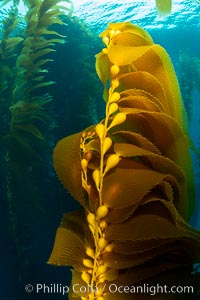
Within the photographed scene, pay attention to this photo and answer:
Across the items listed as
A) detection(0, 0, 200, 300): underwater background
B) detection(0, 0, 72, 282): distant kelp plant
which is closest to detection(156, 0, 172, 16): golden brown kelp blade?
detection(0, 0, 200, 300): underwater background

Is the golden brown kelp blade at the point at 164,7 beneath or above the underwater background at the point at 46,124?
above

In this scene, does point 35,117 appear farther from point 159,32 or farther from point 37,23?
point 159,32

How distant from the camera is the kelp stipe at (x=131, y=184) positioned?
122 centimetres

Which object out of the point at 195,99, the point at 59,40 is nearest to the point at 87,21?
the point at 59,40

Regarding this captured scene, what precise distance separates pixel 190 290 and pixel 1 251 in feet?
3.75

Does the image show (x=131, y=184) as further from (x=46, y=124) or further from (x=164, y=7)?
(x=164, y=7)

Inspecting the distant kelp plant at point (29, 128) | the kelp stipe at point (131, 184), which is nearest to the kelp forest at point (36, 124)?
the distant kelp plant at point (29, 128)

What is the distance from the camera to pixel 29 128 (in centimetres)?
191

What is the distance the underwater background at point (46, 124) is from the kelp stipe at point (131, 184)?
463mm

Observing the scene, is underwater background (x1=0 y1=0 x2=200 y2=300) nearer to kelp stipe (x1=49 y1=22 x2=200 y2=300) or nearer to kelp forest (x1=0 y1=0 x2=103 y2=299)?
kelp forest (x1=0 y1=0 x2=103 y2=299)

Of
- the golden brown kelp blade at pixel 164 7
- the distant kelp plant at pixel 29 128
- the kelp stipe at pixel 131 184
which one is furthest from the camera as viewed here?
the distant kelp plant at pixel 29 128

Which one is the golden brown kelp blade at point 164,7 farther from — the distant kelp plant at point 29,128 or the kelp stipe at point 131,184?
the distant kelp plant at point 29,128

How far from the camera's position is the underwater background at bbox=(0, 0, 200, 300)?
74.9 inches

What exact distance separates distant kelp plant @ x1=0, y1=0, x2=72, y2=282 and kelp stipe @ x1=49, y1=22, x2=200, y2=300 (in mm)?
490
